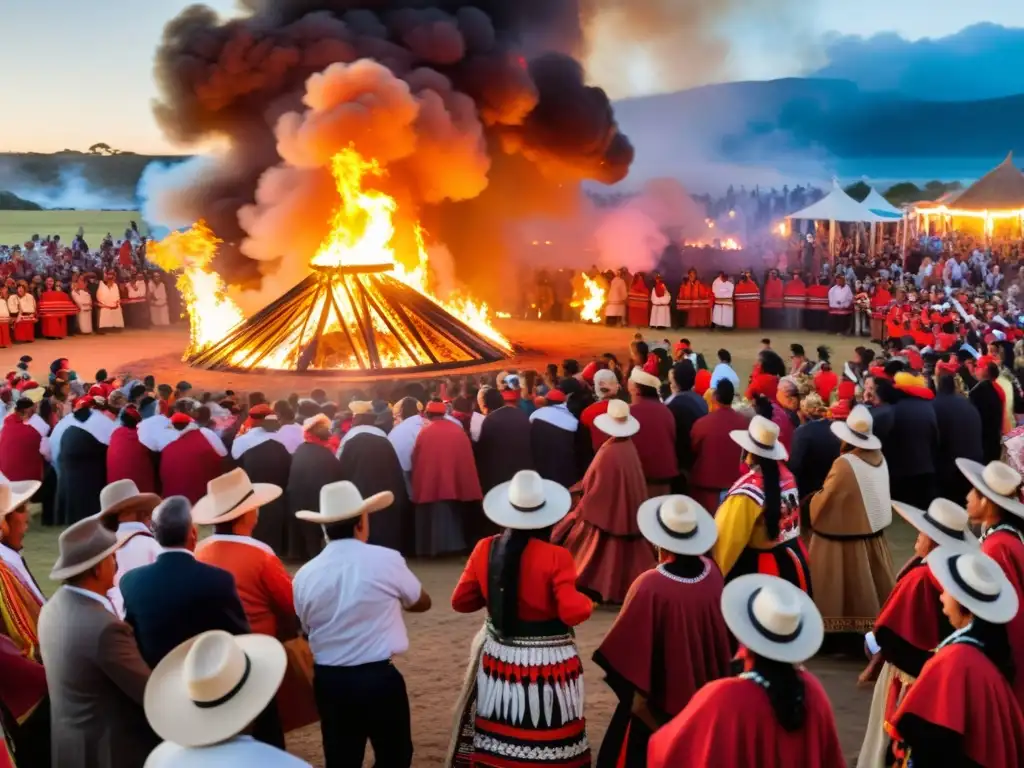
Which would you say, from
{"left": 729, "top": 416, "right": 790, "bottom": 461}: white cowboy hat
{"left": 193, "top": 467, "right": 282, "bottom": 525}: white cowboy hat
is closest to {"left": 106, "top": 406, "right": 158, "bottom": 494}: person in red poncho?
{"left": 193, "top": 467, "right": 282, "bottom": 525}: white cowboy hat

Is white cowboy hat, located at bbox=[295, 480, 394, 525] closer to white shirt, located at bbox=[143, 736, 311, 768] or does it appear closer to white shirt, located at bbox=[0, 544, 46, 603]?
white shirt, located at bbox=[0, 544, 46, 603]

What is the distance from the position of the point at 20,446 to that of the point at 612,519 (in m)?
6.31

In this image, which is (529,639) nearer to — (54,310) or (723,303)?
(723,303)

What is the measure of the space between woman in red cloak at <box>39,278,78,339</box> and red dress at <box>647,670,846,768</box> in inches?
859

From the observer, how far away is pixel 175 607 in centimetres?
442

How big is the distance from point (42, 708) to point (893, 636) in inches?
147

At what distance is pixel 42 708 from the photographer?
4.77 meters

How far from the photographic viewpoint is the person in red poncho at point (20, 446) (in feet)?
35.4

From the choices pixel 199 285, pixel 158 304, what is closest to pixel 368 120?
pixel 199 285

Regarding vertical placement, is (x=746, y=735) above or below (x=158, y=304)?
below

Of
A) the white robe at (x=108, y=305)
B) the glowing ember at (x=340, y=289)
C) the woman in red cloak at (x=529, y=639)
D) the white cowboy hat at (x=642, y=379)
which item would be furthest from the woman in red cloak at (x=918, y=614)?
the white robe at (x=108, y=305)

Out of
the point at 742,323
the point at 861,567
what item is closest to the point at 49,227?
the point at 742,323

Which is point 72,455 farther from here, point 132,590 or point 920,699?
point 920,699

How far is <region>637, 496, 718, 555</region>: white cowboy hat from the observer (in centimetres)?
460
